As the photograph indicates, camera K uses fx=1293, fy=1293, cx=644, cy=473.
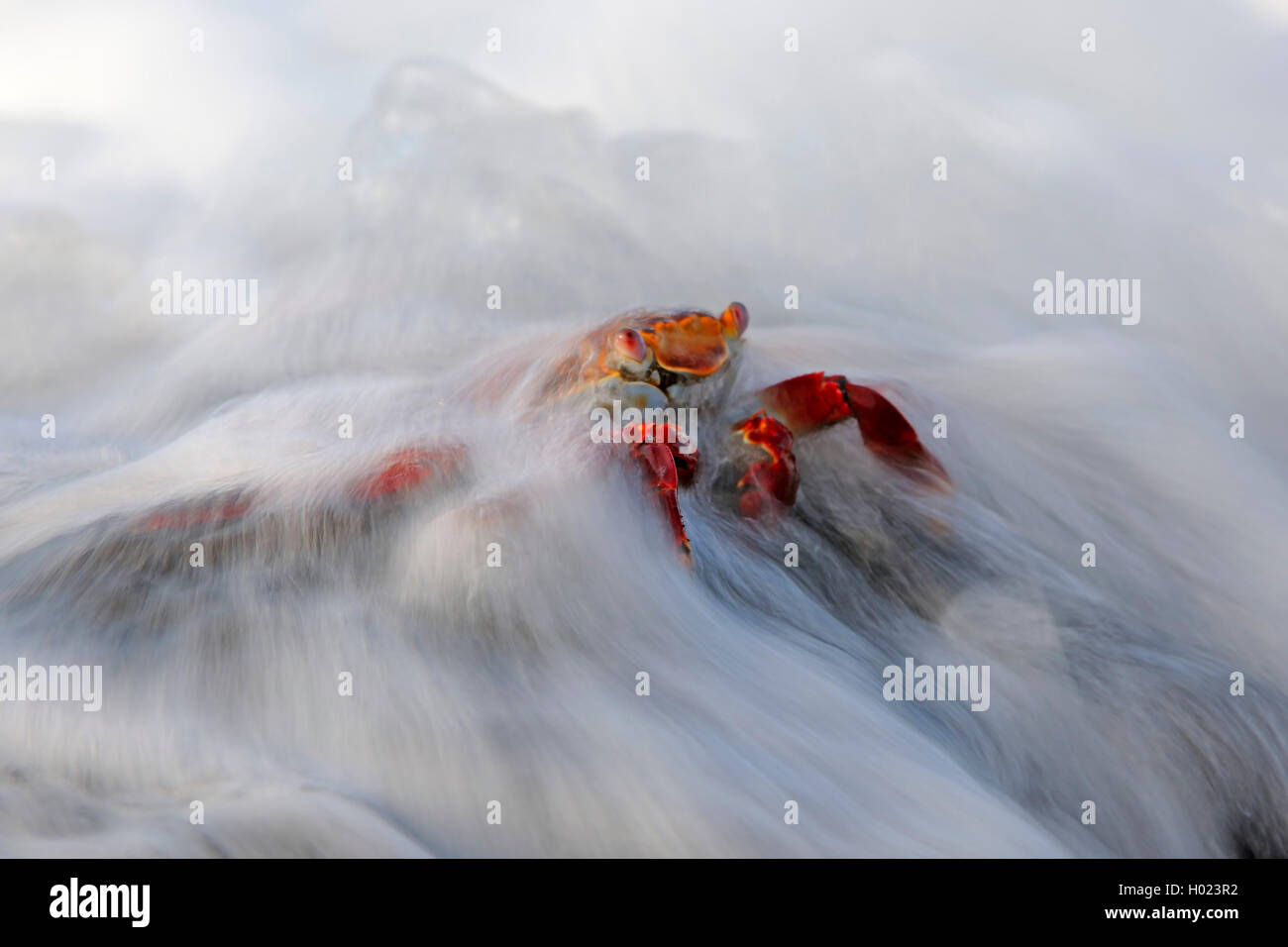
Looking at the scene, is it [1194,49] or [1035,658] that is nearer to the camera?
[1035,658]

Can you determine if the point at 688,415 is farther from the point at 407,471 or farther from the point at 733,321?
the point at 407,471

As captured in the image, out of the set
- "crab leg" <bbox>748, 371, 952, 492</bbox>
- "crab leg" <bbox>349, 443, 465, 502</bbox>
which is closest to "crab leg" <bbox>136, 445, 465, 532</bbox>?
"crab leg" <bbox>349, 443, 465, 502</bbox>

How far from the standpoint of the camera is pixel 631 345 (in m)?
2.99

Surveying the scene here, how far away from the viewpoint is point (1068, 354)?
3814mm

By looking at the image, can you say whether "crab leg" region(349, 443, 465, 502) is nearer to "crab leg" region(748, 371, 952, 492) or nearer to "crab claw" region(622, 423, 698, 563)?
"crab claw" region(622, 423, 698, 563)

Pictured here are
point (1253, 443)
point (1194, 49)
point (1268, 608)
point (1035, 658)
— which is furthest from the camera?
point (1194, 49)

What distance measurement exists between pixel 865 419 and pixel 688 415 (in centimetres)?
44

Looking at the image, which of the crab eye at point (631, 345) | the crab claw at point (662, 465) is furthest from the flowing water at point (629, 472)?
the crab eye at point (631, 345)

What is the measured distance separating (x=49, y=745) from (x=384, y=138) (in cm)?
298

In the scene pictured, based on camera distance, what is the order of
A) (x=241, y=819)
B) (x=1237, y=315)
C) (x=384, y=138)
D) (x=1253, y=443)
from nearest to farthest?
(x=241, y=819)
(x=1253, y=443)
(x=1237, y=315)
(x=384, y=138)

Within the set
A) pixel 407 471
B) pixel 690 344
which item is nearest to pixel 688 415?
pixel 690 344

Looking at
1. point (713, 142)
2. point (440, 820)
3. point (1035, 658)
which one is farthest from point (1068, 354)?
point (440, 820)
